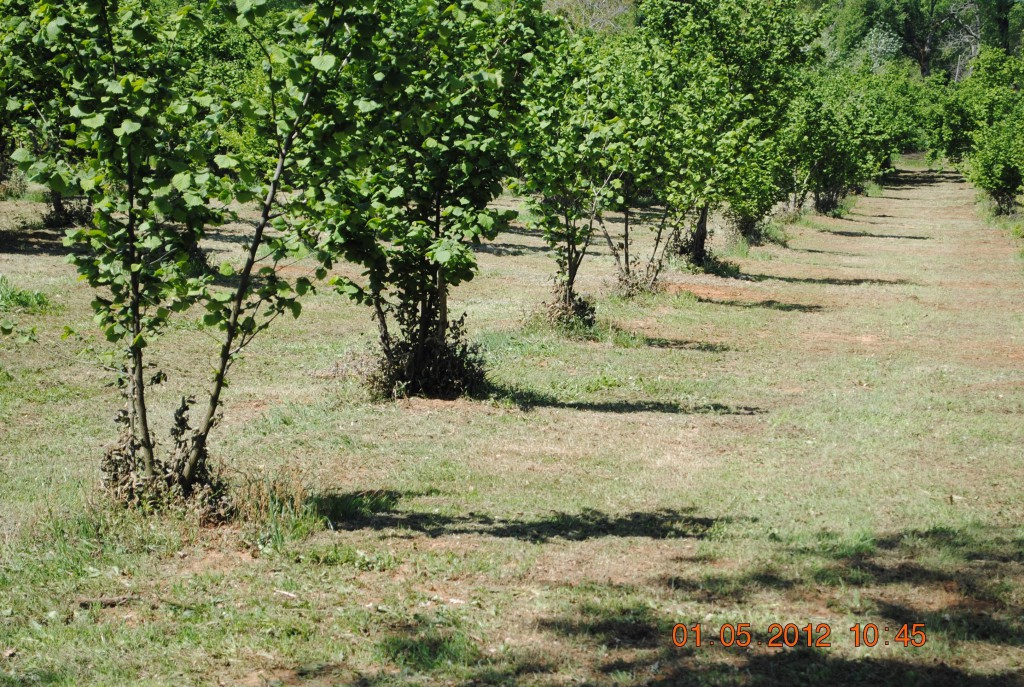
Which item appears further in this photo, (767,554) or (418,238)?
(418,238)

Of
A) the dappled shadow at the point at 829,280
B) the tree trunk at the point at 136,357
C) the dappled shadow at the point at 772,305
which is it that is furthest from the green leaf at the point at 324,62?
the dappled shadow at the point at 829,280

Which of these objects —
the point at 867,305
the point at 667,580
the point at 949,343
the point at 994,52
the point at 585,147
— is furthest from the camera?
the point at 994,52

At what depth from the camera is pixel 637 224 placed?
3709 centimetres

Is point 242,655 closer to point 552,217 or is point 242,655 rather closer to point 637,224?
point 552,217

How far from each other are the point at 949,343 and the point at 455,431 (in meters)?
9.83

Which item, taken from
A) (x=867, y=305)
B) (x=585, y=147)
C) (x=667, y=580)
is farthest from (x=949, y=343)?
(x=667, y=580)

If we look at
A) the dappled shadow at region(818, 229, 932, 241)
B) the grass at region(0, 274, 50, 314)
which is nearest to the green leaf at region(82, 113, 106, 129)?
the grass at region(0, 274, 50, 314)

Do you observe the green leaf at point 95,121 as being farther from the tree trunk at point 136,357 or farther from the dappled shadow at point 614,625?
the dappled shadow at point 614,625

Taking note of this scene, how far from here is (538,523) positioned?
6.95 meters

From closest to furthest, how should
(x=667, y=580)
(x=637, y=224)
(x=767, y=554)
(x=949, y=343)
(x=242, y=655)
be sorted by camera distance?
(x=242, y=655) < (x=667, y=580) < (x=767, y=554) < (x=949, y=343) < (x=637, y=224)
